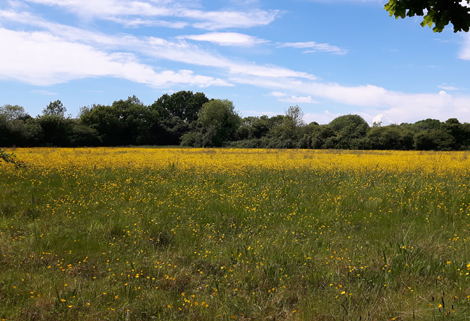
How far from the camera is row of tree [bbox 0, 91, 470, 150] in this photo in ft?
128

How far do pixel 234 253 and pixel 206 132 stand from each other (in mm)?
47096

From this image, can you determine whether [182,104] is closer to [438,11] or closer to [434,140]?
[434,140]

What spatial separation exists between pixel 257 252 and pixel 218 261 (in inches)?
26.2

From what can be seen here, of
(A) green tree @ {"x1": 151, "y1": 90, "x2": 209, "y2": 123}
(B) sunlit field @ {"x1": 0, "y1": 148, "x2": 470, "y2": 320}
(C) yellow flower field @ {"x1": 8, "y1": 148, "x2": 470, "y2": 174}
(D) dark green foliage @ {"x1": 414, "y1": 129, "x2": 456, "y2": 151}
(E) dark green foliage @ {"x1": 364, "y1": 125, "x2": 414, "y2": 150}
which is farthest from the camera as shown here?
(A) green tree @ {"x1": 151, "y1": 90, "x2": 209, "y2": 123}

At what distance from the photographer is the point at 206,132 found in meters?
51.3

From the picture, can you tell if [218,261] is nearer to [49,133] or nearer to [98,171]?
[98,171]

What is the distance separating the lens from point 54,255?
4.81m

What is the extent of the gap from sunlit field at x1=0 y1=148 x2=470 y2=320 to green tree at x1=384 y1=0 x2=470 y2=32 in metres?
3.56

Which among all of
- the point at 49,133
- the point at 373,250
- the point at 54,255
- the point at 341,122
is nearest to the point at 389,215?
the point at 373,250

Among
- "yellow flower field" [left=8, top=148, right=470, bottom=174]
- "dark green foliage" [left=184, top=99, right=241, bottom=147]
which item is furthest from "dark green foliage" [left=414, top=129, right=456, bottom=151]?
"dark green foliage" [left=184, top=99, right=241, bottom=147]

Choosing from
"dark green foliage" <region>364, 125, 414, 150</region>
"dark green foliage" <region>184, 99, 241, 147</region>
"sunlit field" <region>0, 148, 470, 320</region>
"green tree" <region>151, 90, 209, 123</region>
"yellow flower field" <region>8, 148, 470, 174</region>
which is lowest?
"sunlit field" <region>0, 148, 470, 320</region>

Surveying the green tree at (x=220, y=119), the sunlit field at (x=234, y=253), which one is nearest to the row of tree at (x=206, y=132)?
the green tree at (x=220, y=119)

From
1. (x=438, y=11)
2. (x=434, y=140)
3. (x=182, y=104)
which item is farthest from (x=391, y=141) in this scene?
(x=182, y=104)

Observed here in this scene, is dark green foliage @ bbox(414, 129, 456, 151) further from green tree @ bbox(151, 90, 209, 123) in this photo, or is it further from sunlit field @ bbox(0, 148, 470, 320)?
green tree @ bbox(151, 90, 209, 123)
